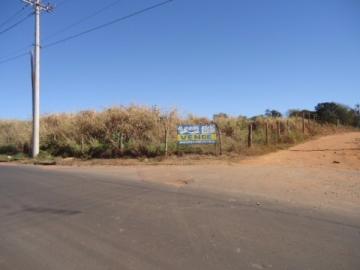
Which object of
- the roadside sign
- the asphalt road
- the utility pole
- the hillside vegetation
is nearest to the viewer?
the asphalt road

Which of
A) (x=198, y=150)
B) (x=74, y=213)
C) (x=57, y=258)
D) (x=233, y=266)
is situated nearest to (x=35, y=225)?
(x=74, y=213)

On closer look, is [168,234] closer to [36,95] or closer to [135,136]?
[135,136]

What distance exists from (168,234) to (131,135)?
61.0ft

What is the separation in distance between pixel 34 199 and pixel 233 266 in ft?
22.3

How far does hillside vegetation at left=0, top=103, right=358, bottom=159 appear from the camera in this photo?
73.4 ft

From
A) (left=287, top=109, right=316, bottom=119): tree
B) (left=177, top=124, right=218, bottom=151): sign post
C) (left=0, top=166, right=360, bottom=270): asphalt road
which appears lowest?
(left=0, top=166, right=360, bottom=270): asphalt road

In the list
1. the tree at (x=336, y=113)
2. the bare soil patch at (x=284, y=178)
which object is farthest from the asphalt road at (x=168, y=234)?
the tree at (x=336, y=113)

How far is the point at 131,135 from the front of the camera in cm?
2531

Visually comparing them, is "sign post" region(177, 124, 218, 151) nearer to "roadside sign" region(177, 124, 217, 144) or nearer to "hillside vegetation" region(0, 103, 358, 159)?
"roadside sign" region(177, 124, 217, 144)

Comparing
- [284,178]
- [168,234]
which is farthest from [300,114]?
[168,234]

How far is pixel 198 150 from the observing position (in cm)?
2153

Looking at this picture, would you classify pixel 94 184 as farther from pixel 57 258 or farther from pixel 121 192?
pixel 57 258

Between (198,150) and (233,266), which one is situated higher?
(198,150)

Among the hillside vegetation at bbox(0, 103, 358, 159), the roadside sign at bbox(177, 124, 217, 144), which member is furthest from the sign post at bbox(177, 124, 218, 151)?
the hillside vegetation at bbox(0, 103, 358, 159)
